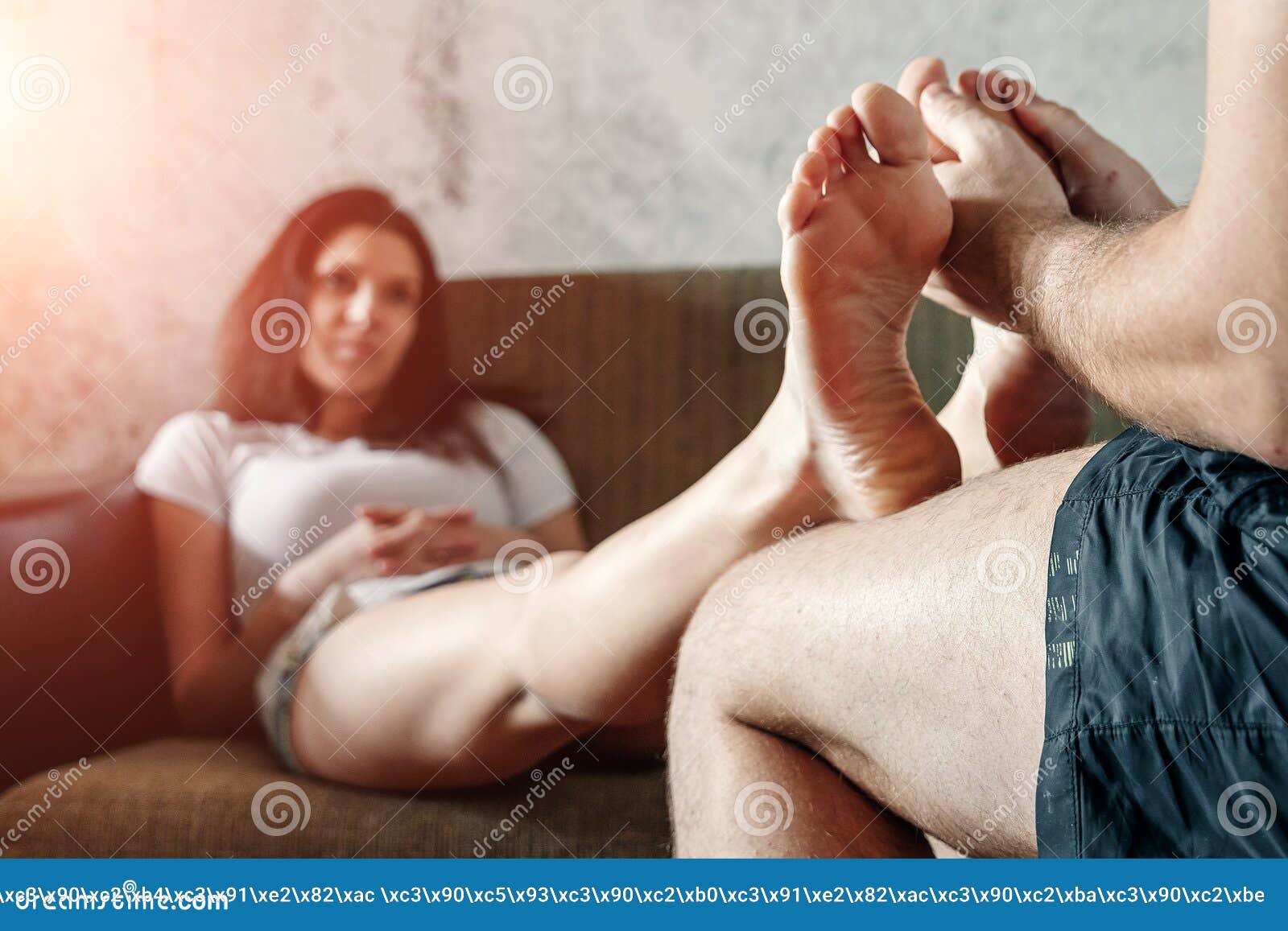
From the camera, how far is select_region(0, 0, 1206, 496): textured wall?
1.38 metres

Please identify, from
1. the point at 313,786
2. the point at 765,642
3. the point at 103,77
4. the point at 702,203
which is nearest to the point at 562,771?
the point at 313,786

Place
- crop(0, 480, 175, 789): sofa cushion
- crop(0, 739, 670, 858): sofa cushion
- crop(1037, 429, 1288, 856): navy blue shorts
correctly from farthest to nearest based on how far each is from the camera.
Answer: crop(0, 480, 175, 789): sofa cushion
crop(0, 739, 670, 858): sofa cushion
crop(1037, 429, 1288, 856): navy blue shorts

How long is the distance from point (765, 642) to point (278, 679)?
588 millimetres

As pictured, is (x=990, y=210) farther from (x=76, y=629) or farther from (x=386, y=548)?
(x=76, y=629)

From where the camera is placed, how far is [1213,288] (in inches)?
14.5

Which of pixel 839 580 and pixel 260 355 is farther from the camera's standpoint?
pixel 260 355

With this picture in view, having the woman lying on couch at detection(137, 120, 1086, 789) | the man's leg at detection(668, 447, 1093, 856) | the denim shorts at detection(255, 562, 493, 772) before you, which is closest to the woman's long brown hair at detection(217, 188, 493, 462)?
the woman lying on couch at detection(137, 120, 1086, 789)

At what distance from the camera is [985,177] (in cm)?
67

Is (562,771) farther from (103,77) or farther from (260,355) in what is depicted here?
(103,77)

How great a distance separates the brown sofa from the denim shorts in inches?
1.2

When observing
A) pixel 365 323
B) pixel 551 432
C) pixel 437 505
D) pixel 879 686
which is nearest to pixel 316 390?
pixel 365 323

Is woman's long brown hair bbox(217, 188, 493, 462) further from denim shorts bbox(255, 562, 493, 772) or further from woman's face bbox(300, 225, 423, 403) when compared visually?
denim shorts bbox(255, 562, 493, 772)

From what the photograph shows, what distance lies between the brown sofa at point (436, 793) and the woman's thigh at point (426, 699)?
0.09 feet
